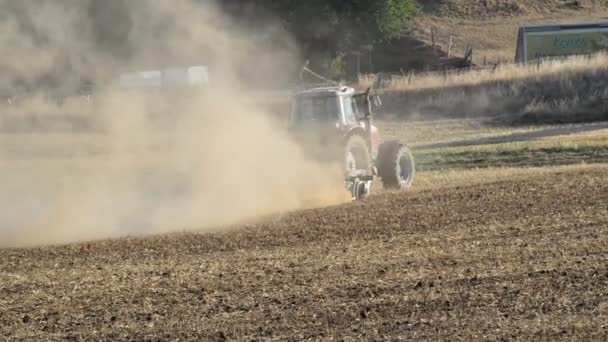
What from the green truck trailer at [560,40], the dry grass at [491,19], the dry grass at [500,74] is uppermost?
the dry grass at [491,19]

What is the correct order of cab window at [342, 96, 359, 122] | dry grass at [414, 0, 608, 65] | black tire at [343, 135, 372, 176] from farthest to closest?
dry grass at [414, 0, 608, 65] < cab window at [342, 96, 359, 122] < black tire at [343, 135, 372, 176]

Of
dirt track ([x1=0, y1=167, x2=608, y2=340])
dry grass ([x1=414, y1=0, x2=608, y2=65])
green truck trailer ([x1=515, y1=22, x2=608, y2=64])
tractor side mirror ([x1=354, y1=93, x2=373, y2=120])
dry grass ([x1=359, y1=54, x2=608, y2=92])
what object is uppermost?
dry grass ([x1=414, y1=0, x2=608, y2=65])

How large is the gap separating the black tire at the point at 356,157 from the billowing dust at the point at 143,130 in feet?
1.45

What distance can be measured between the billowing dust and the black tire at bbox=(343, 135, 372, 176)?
0.44 m

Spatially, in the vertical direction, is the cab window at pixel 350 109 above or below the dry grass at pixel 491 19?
below

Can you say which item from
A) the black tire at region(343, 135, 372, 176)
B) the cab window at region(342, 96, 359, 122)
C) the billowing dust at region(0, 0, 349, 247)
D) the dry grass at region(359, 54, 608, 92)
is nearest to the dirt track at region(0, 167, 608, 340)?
the billowing dust at region(0, 0, 349, 247)

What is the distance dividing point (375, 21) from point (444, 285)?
55364mm

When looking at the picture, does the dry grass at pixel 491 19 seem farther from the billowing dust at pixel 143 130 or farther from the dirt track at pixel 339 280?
the dirt track at pixel 339 280

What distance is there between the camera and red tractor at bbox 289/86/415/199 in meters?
22.3

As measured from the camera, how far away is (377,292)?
11773mm

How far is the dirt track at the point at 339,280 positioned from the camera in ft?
34.3

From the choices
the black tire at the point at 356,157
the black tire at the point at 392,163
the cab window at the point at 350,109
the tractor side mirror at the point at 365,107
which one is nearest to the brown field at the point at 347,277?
the black tire at the point at 356,157

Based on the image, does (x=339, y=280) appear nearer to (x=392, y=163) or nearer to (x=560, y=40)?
(x=392, y=163)

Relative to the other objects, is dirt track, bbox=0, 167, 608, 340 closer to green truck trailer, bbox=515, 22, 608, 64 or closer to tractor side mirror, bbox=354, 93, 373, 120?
tractor side mirror, bbox=354, 93, 373, 120
